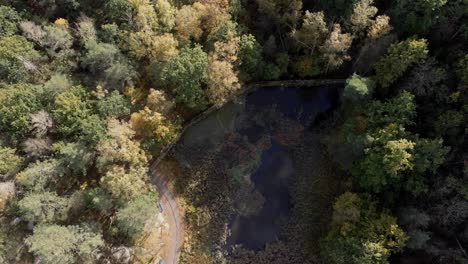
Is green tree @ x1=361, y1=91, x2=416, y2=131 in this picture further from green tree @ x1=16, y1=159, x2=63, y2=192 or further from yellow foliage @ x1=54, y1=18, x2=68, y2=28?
yellow foliage @ x1=54, y1=18, x2=68, y2=28

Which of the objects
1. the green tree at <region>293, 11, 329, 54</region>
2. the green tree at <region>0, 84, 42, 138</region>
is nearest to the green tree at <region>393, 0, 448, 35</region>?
the green tree at <region>293, 11, 329, 54</region>

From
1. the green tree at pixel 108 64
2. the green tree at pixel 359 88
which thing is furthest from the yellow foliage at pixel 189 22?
the green tree at pixel 359 88

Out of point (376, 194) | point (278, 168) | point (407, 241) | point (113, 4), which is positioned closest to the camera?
point (407, 241)

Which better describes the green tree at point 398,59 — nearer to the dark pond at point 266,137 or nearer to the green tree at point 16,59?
the dark pond at point 266,137

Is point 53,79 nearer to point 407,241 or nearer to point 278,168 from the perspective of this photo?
point 278,168

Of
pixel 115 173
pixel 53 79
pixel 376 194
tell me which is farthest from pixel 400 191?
pixel 53 79
